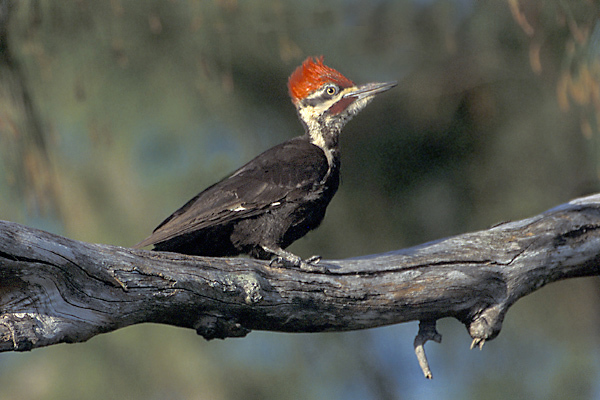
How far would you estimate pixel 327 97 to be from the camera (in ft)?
11.6

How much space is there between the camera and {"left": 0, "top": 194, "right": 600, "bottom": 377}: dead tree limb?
78.7 inches

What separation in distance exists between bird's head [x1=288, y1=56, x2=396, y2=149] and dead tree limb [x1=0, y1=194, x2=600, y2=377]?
88cm

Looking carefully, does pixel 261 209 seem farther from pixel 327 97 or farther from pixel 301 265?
pixel 327 97

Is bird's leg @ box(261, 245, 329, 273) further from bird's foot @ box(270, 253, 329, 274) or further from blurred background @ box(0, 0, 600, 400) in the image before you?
blurred background @ box(0, 0, 600, 400)

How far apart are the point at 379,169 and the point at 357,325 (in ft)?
4.97

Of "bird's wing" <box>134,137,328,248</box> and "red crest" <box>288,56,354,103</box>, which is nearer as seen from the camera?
"bird's wing" <box>134,137,328,248</box>

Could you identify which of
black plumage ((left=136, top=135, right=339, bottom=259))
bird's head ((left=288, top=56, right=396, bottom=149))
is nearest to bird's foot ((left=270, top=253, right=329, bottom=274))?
black plumage ((left=136, top=135, right=339, bottom=259))

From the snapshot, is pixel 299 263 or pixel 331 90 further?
pixel 331 90

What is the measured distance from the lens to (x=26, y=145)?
2527 millimetres

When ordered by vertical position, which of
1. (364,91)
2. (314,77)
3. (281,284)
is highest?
(314,77)

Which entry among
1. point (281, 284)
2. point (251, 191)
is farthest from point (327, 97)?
point (281, 284)

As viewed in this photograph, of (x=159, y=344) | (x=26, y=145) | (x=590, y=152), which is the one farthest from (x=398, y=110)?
(x=26, y=145)

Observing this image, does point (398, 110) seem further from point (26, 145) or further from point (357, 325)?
point (26, 145)

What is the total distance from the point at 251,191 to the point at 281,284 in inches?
23.4
